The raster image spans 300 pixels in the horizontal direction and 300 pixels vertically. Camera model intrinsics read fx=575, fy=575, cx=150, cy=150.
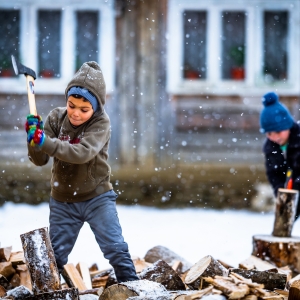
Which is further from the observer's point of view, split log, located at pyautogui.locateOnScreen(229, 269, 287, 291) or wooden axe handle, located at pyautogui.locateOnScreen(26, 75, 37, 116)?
split log, located at pyautogui.locateOnScreen(229, 269, 287, 291)

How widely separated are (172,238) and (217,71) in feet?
13.1

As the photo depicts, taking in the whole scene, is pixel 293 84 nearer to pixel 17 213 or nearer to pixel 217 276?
pixel 17 213

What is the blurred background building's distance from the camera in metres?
8.66

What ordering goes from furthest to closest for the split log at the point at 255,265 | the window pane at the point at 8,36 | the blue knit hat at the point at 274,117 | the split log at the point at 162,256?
the window pane at the point at 8,36, the blue knit hat at the point at 274,117, the split log at the point at 162,256, the split log at the point at 255,265

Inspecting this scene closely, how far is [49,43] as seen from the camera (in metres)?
8.95

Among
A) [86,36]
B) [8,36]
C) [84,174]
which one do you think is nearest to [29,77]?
[84,174]

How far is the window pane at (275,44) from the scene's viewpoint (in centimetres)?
907

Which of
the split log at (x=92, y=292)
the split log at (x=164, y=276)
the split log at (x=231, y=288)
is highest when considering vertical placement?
the split log at (x=231, y=288)

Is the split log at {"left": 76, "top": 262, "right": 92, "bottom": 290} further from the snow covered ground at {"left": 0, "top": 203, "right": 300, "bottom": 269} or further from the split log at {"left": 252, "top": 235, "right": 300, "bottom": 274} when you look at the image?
the split log at {"left": 252, "top": 235, "right": 300, "bottom": 274}

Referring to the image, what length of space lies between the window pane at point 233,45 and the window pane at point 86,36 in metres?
2.00

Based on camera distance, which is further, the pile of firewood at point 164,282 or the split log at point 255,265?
the split log at point 255,265

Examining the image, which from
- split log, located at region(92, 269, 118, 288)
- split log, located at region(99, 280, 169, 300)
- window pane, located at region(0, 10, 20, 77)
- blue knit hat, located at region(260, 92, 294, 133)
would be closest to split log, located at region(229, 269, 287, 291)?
split log, located at region(99, 280, 169, 300)

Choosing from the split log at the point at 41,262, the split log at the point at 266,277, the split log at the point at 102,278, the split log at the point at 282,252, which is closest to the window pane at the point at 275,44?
the split log at the point at 282,252

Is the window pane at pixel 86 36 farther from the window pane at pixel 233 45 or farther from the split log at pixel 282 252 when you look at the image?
the split log at pixel 282 252
